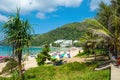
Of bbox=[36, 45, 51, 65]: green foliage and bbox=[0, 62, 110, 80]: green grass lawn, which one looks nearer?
bbox=[0, 62, 110, 80]: green grass lawn

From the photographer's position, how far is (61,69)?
663 inches

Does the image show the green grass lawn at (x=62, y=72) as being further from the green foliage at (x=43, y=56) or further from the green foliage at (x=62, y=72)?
the green foliage at (x=43, y=56)

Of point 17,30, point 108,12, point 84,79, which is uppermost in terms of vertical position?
point 108,12

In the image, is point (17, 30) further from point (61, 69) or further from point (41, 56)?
point (41, 56)

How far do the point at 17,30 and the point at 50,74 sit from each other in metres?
4.20

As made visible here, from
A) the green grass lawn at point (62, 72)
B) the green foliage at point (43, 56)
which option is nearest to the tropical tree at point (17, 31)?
the green grass lawn at point (62, 72)

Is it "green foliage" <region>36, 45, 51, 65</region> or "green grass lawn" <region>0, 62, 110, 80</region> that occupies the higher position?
"green foliage" <region>36, 45, 51, 65</region>

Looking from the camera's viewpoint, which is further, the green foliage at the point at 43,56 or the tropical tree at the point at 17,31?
the green foliage at the point at 43,56

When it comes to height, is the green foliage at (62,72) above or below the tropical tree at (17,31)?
below

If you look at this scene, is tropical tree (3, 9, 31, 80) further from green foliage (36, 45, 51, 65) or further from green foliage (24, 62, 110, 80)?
green foliage (36, 45, 51, 65)

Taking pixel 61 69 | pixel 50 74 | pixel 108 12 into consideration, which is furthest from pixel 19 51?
pixel 108 12

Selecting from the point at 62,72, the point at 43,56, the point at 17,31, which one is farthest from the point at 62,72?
the point at 43,56

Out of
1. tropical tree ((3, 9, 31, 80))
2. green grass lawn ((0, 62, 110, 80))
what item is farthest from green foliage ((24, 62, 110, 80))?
tropical tree ((3, 9, 31, 80))

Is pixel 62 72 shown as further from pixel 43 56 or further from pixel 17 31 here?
pixel 43 56
